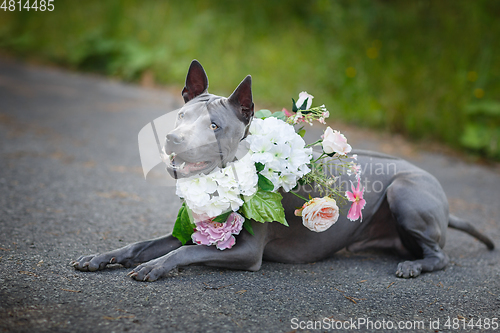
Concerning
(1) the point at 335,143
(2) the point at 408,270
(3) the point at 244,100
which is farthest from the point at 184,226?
(2) the point at 408,270

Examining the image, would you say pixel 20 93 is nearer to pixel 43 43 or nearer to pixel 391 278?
pixel 43 43

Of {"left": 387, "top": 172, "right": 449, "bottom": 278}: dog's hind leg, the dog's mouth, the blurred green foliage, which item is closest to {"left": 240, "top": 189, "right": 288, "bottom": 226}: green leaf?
the dog's mouth

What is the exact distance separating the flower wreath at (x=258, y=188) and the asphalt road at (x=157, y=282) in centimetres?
33

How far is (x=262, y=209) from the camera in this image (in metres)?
2.77

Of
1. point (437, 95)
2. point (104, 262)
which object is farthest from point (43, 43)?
point (104, 262)

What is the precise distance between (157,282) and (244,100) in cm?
123

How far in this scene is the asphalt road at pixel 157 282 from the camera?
7.57 feet

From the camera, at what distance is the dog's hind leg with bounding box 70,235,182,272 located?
278 cm

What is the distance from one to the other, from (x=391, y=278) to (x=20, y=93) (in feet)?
30.2

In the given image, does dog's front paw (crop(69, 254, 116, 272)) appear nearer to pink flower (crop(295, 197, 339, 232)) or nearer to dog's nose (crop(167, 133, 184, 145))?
dog's nose (crop(167, 133, 184, 145))

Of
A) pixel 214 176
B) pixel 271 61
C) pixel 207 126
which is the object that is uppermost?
pixel 271 61

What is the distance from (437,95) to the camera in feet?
27.0

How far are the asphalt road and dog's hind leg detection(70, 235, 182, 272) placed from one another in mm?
63

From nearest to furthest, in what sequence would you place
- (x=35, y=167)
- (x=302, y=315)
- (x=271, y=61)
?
1. (x=302, y=315)
2. (x=35, y=167)
3. (x=271, y=61)
